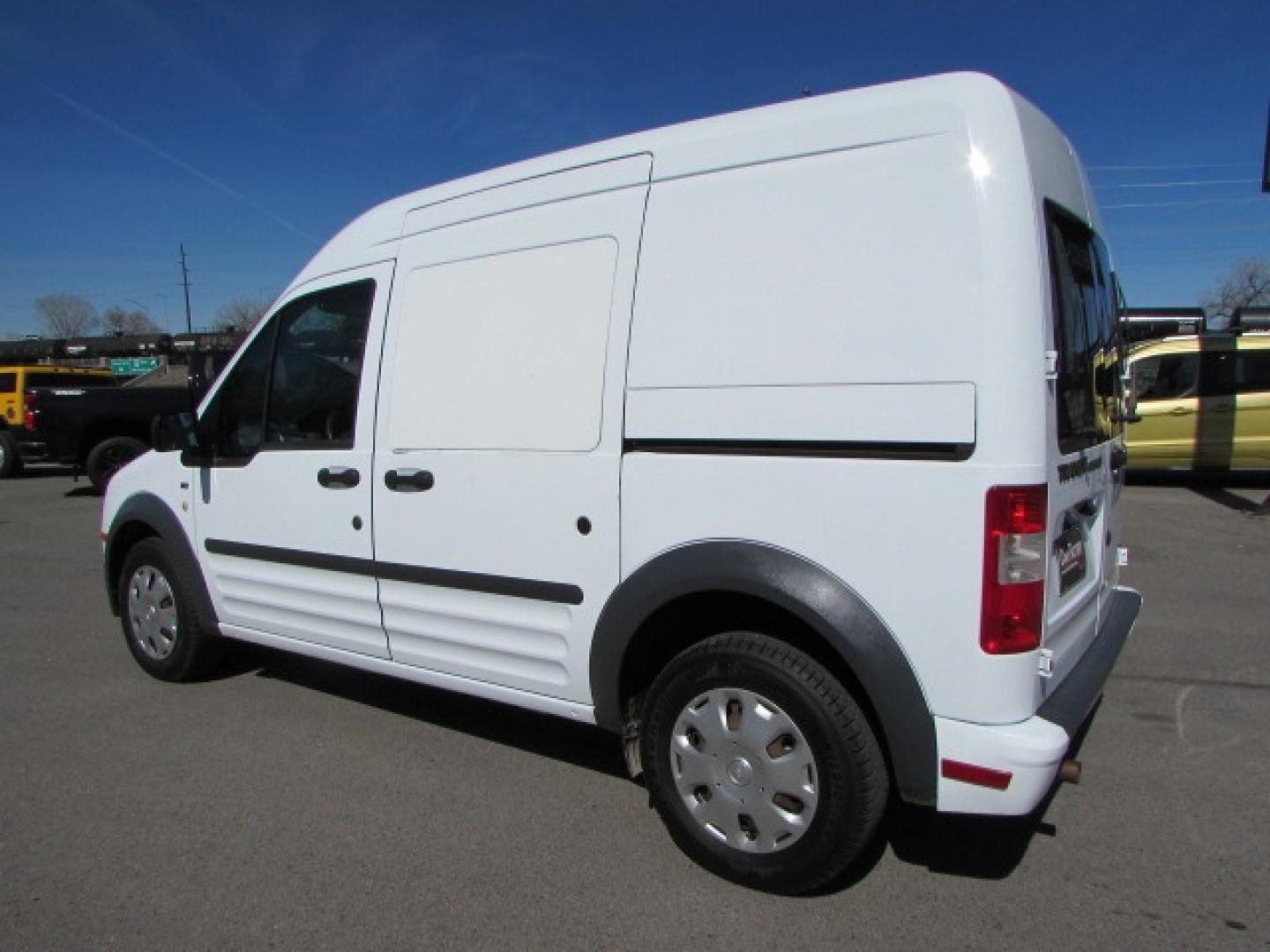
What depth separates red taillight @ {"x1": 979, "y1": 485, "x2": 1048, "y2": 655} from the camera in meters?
2.28

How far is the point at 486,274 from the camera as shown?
3.33m

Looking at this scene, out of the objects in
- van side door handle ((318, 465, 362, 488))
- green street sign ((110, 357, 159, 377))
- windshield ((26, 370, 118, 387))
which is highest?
green street sign ((110, 357, 159, 377))

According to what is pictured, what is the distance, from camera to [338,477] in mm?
3721

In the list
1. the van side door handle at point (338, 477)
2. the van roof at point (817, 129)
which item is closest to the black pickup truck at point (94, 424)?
the van side door handle at point (338, 477)

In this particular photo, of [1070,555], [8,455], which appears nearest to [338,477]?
[1070,555]

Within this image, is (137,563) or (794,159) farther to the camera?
(137,563)

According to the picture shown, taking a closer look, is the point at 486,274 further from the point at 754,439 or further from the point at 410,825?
the point at 410,825

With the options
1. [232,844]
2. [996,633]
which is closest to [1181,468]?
[996,633]

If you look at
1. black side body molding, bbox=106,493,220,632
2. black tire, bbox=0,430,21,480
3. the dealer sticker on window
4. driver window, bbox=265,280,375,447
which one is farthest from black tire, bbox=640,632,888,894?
black tire, bbox=0,430,21,480

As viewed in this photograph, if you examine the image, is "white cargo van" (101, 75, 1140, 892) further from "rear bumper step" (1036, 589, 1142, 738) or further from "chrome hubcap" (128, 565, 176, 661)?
"chrome hubcap" (128, 565, 176, 661)

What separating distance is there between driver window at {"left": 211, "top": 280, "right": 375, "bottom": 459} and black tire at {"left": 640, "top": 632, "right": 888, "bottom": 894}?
1813 mm

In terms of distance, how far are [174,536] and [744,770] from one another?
3.26 m

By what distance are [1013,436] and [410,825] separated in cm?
241

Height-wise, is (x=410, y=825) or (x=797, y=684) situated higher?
(x=797, y=684)
